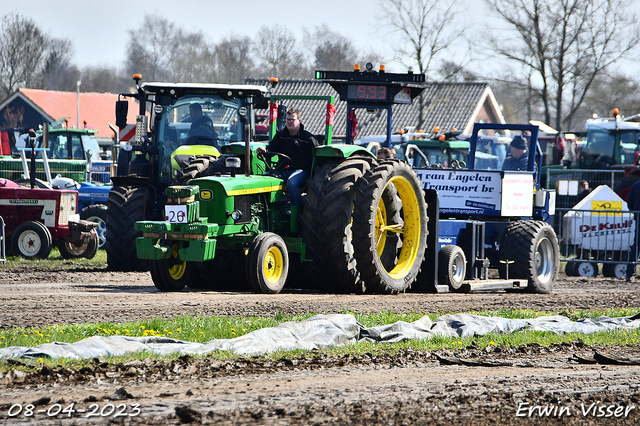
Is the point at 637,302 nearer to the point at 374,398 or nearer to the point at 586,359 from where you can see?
the point at 586,359

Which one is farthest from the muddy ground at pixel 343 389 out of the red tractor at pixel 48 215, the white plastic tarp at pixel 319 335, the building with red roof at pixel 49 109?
the building with red roof at pixel 49 109

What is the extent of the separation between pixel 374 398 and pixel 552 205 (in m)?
9.62

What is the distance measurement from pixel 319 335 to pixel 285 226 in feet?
12.6

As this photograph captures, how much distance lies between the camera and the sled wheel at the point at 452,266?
11445 mm

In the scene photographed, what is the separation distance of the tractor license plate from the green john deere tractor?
0.4 inches

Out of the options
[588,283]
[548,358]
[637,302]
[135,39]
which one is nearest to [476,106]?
[588,283]

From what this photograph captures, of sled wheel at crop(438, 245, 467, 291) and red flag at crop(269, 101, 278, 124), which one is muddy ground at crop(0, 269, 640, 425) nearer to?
red flag at crop(269, 101, 278, 124)

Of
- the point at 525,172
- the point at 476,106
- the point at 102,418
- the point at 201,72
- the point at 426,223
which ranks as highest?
the point at 201,72

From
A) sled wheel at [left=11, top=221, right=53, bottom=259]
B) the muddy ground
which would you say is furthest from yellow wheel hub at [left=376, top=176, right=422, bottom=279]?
sled wheel at [left=11, top=221, right=53, bottom=259]

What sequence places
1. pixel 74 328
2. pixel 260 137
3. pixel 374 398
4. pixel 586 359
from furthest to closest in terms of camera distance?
pixel 260 137 < pixel 74 328 < pixel 586 359 < pixel 374 398

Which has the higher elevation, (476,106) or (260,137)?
(476,106)

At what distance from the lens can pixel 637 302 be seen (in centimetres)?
1123

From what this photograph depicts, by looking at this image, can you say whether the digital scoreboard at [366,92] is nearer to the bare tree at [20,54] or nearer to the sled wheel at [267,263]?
the sled wheel at [267,263]

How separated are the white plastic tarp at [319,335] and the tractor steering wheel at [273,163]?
3.66 m
